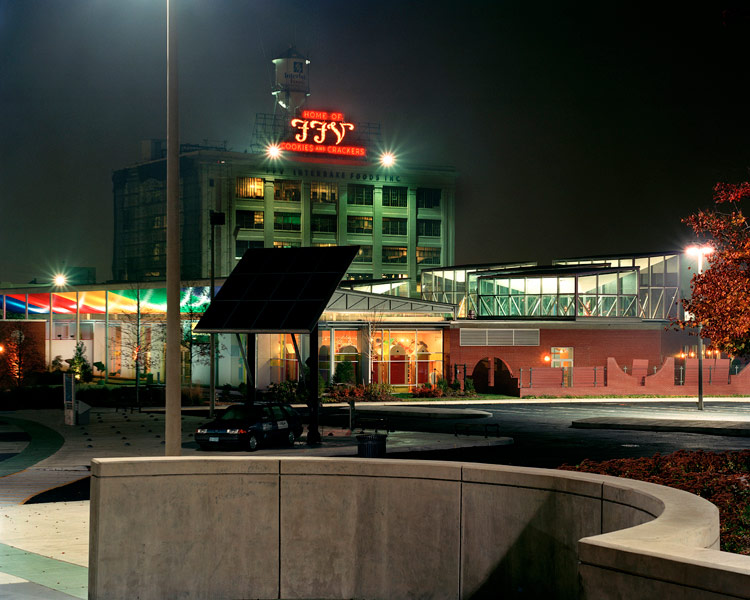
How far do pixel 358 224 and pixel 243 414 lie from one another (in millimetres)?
86408

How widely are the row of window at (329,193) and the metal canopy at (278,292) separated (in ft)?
272

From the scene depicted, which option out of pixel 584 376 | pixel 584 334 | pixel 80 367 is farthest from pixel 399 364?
pixel 80 367

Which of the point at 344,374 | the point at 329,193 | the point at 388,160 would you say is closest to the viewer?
the point at 344,374

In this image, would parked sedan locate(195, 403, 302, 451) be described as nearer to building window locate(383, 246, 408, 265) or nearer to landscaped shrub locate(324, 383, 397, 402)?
landscaped shrub locate(324, 383, 397, 402)

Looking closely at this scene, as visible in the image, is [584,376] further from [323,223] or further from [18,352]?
[323,223]

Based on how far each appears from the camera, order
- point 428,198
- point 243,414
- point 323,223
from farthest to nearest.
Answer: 1. point 428,198
2. point 323,223
3. point 243,414

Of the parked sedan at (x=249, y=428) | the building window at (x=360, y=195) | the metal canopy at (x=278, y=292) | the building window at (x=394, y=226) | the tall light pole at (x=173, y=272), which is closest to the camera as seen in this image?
the tall light pole at (x=173, y=272)

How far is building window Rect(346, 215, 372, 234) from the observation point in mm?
111056

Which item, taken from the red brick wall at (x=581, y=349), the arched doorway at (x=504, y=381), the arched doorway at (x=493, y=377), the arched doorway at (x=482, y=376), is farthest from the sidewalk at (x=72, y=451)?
the arched doorway at (x=482, y=376)

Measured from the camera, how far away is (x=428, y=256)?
11569 cm

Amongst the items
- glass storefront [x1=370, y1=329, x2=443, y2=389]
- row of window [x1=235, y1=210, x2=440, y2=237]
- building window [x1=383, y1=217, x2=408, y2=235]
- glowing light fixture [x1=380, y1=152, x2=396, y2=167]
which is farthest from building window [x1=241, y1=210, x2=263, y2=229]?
glass storefront [x1=370, y1=329, x2=443, y2=389]

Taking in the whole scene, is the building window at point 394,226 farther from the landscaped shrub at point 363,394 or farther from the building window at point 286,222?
the landscaped shrub at point 363,394

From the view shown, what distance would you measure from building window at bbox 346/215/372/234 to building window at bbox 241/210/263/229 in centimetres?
1065

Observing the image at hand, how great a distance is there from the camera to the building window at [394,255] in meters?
113
